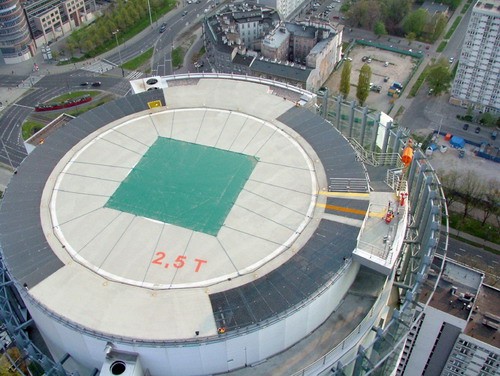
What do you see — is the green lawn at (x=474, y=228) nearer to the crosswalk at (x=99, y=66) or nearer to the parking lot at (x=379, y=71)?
the parking lot at (x=379, y=71)

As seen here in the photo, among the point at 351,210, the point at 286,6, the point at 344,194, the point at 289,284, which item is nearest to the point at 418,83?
the point at 286,6

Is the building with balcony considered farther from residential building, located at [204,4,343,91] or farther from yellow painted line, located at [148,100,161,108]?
yellow painted line, located at [148,100,161,108]

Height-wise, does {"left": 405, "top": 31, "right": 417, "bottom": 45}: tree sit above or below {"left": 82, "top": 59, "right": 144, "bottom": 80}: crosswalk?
above

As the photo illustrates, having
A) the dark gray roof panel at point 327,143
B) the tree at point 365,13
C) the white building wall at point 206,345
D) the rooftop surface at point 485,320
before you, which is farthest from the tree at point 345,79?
the white building wall at point 206,345

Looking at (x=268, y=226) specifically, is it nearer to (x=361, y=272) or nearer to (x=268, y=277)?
(x=268, y=277)

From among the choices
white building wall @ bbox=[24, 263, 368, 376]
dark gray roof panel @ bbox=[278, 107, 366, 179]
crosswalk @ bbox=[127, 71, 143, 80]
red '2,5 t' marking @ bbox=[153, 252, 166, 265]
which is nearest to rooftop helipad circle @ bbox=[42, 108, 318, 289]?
red '2,5 t' marking @ bbox=[153, 252, 166, 265]

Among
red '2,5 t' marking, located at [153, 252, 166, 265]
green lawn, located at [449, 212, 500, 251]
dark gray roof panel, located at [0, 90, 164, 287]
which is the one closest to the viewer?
dark gray roof panel, located at [0, 90, 164, 287]
